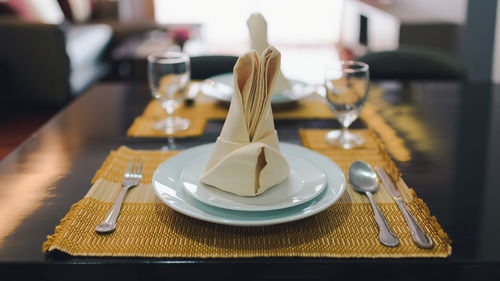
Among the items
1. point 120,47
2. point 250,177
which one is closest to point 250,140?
point 250,177

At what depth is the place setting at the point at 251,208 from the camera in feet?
1.70

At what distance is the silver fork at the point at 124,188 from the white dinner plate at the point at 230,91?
327 mm

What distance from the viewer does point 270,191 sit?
1.90 ft

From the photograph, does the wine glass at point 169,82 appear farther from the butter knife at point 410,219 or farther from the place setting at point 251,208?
the butter knife at point 410,219

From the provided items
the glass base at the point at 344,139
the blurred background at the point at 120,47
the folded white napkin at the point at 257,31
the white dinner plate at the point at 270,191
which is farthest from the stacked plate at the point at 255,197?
the blurred background at the point at 120,47

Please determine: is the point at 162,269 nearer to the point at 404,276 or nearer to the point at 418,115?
the point at 404,276

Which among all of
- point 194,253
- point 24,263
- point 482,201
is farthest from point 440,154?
point 24,263

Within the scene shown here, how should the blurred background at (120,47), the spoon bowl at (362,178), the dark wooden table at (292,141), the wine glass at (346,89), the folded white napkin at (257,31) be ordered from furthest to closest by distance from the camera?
the blurred background at (120,47) < the folded white napkin at (257,31) < the wine glass at (346,89) < the spoon bowl at (362,178) < the dark wooden table at (292,141)

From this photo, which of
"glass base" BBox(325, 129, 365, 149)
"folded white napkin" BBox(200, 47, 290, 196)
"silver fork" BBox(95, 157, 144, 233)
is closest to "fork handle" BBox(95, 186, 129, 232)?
"silver fork" BBox(95, 157, 144, 233)

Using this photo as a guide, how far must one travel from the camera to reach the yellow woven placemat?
508mm

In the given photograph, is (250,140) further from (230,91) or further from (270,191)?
(230,91)

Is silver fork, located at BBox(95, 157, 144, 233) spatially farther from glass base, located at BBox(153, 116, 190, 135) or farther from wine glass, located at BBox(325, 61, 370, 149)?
wine glass, located at BBox(325, 61, 370, 149)

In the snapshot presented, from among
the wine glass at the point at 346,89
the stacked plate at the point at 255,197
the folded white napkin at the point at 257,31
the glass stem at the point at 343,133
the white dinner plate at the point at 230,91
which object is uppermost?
the folded white napkin at the point at 257,31

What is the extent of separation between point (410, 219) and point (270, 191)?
167 millimetres
